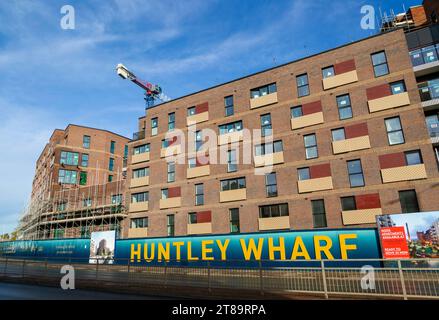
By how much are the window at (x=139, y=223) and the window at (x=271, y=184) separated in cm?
1364

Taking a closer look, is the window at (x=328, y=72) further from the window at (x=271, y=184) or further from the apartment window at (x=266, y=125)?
the window at (x=271, y=184)

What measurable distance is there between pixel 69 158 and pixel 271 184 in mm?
40511

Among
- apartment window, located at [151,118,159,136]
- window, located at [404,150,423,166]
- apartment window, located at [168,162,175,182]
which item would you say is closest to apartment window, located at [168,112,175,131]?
apartment window, located at [151,118,159,136]

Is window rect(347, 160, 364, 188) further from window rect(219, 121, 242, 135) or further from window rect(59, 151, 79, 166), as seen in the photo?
Result: window rect(59, 151, 79, 166)

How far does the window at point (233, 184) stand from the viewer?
1049 inches

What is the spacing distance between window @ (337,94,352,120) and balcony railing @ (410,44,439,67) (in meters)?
5.09

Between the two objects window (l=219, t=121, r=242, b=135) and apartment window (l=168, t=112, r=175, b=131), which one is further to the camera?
apartment window (l=168, t=112, r=175, b=131)

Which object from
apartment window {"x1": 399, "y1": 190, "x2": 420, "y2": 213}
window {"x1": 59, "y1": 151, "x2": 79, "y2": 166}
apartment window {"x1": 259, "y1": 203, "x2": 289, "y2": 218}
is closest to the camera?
apartment window {"x1": 399, "y1": 190, "x2": 420, "y2": 213}

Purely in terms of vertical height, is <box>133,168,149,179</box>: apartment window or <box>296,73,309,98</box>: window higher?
<box>296,73,309,98</box>: window

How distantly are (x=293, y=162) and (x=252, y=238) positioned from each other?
6998mm

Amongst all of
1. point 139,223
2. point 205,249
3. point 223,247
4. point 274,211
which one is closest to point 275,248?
point 274,211

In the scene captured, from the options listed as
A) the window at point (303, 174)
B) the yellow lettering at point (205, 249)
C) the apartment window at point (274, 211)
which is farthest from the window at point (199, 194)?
the window at point (303, 174)

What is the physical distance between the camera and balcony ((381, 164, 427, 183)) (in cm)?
2011

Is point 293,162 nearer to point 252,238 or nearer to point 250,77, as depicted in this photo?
point 252,238
